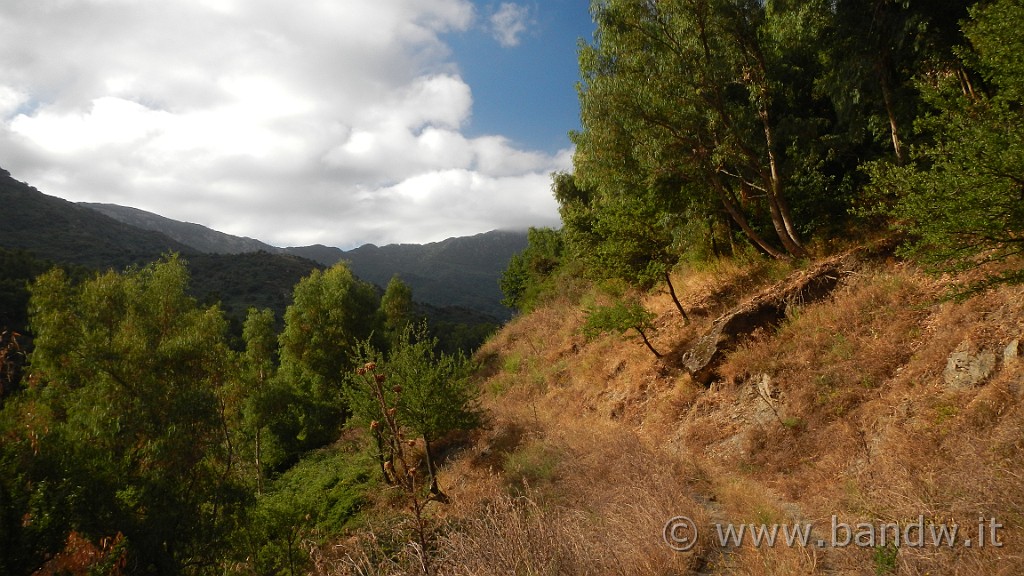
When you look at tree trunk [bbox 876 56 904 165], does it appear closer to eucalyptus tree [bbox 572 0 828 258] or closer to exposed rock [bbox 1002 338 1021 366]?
eucalyptus tree [bbox 572 0 828 258]

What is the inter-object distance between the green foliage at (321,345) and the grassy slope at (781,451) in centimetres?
1154

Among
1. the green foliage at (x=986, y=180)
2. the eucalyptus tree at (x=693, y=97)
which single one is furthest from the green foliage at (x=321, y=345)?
the green foliage at (x=986, y=180)

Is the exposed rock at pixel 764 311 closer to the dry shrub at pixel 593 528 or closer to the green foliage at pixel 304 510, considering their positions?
the dry shrub at pixel 593 528

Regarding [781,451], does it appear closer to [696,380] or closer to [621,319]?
[696,380]

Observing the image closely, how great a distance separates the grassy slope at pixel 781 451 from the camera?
4.41 metres

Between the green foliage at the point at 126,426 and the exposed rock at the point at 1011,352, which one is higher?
the exposed rock at the point at 1011,352

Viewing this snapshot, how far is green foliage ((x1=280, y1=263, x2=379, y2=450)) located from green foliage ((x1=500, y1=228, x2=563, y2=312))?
38.2ft

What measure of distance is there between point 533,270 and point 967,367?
2720 cm

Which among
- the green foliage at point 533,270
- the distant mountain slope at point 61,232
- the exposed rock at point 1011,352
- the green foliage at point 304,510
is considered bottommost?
the green foliage at point 304,510

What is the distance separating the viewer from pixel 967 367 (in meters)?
6.12

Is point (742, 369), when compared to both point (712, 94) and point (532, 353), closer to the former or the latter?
point (712, 94)

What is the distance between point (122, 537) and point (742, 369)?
38.1 feet

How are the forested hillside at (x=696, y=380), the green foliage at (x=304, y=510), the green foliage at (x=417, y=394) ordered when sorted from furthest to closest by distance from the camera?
the green foliage at (x=417, y=394)
the green foliage at (x=304, y=510)
the forested hillside at (x=696, y=380)

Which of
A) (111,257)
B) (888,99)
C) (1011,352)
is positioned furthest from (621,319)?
(111,257)
